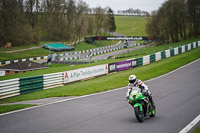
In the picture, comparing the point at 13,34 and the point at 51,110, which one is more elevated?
the point at 13,34

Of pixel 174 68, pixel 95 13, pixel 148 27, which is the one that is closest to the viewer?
pixel 174 68

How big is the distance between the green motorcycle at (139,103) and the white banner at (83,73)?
44.2 feet

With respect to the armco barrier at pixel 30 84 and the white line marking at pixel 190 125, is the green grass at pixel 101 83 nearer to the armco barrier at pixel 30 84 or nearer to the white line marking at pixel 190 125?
the armco barrier at pixel 30 84

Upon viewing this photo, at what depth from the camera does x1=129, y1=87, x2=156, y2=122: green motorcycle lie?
9.21m

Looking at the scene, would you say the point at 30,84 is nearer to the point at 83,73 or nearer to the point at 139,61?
the point at 83,73

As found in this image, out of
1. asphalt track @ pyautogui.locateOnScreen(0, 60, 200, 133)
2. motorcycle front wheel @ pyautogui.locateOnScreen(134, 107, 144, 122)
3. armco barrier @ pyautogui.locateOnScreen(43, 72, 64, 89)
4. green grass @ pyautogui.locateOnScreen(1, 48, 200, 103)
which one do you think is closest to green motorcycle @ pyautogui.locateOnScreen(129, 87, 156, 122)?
motorcycle front wheel @ pyautogui.locateOnScreen(134, 107, 144, 122)

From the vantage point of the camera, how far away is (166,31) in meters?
67.9

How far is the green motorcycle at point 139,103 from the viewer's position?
30.2ft

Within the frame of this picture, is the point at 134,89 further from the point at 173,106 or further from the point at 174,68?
the point at 174,68

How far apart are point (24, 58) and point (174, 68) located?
130 ft

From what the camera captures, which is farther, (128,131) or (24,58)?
(24,58)

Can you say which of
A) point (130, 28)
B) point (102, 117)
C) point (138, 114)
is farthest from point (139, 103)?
point (130, 28)

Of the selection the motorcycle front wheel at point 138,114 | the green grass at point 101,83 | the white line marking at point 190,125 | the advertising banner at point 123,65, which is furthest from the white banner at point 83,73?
the white line marking at point 190,125

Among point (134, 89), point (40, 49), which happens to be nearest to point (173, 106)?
point (134, 89)
